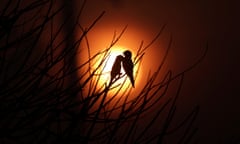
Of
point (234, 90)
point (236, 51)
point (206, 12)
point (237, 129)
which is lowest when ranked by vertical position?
point (237, 129)

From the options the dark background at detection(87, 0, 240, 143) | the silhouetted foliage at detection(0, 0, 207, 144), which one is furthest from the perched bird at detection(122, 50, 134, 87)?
the dark background at detection(87, 0, 240, 143)

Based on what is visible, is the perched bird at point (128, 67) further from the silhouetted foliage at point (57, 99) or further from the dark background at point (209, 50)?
the dark background at point (209, 50)

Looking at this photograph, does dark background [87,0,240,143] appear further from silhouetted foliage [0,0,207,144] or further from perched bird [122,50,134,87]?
perched bird [122,50,134,87]

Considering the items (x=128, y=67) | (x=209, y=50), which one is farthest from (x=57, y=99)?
(x=209, y=50)

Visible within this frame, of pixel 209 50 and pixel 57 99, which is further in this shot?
pixel 209 50

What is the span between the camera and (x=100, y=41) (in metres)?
3.46

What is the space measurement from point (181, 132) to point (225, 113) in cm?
43

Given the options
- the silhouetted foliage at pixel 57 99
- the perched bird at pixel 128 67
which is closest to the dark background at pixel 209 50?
the silhouetted foliage at pixel 57 99

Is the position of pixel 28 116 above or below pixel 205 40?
below

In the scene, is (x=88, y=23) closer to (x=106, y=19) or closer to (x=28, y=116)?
(x=106, y=19)

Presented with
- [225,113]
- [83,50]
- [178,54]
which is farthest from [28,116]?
[225,113]

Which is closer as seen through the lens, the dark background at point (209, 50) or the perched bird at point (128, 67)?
the perched bird at point (128, 67)

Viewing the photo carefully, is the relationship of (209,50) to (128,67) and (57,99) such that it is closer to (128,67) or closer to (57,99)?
(128,67)

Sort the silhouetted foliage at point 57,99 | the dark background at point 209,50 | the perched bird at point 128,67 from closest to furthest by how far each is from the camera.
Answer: the silhouetted foliage at point 57,99 < the perched bird at point 128,67 < the dark background at point 209,50
